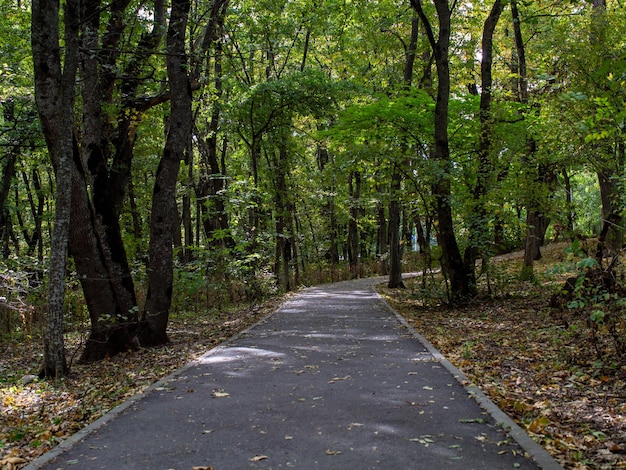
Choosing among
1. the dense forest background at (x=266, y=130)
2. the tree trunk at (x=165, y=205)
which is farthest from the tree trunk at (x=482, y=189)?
the tree trunk at (x=165, y=205)

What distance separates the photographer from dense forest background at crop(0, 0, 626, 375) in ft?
28.0

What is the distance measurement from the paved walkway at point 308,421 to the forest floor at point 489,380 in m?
0.34

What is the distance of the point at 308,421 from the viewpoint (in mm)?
5207

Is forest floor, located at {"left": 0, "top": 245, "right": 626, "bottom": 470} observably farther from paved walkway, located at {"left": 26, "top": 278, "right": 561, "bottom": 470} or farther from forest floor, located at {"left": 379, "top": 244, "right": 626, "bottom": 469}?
paved walkway, located at {"left": 26, "top": 278, "right": 561, "bottom": 470}

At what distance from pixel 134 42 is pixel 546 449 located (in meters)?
13.4

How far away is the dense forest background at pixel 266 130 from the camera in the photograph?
28.0ft

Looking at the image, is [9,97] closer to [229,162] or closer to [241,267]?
[241,267]

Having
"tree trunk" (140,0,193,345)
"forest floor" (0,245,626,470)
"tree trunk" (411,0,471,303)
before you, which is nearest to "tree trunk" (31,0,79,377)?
"forest floor" (0,245,626,470)

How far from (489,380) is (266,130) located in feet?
52.0

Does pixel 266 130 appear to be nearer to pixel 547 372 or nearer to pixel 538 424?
pixel 547 372

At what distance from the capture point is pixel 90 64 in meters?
10.1

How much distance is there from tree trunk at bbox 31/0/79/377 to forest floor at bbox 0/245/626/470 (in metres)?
0.66

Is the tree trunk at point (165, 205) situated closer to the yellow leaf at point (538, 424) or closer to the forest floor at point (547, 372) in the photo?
the forest floor at point (547, 372)

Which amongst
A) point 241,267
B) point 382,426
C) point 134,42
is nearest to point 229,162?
point 241,267
